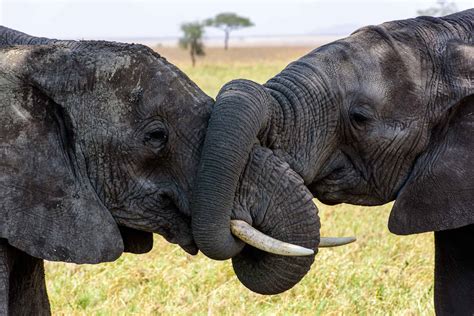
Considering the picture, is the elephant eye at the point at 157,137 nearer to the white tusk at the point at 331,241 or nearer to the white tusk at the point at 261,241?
the white tusk at the point at 261,241

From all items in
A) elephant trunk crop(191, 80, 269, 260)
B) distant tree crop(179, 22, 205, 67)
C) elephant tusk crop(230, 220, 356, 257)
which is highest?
elephant trunk crop(191, 80, 269, 260)

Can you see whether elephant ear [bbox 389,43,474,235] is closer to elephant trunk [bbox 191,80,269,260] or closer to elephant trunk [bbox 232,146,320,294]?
elephant trunk [bbox 232,146,320,294]

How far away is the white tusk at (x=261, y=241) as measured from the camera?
14.0 ft

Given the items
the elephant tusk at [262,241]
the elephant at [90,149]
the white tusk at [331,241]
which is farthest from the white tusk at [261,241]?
the white tusk at [331,241]

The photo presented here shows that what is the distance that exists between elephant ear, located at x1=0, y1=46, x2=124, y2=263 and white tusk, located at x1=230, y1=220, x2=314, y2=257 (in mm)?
446

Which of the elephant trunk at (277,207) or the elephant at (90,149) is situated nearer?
the elephant at (90,149)

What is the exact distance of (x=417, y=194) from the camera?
493 cm

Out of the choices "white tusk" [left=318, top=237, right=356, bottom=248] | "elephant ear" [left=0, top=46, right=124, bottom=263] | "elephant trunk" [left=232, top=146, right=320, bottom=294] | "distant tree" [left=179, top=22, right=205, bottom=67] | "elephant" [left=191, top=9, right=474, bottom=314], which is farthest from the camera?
"distant tree" [left=179, top=22, right=205, bottom=67]

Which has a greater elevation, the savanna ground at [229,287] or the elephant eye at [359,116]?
the elephant eye at [359,116]

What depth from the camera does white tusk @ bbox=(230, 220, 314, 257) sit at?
428 cm

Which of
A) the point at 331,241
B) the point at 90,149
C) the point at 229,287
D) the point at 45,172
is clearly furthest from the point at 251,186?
the point at 229,287

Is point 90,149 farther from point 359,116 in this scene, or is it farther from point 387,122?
point 387,122

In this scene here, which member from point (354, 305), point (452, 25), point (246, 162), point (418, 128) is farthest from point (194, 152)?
point (354, 305)

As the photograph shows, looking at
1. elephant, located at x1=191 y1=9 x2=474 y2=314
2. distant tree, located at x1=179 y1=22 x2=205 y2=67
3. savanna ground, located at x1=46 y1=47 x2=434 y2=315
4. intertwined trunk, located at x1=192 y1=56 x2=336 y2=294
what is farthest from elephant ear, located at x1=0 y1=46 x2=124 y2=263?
distant tree, located at x1=179 y1=22 x2=205 y2=67
